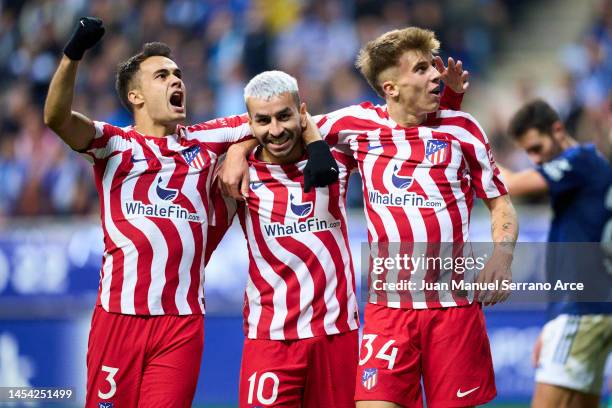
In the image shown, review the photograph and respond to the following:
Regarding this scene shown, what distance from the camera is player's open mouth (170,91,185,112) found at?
550 centimetres

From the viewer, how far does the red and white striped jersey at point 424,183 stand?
523 centimetres

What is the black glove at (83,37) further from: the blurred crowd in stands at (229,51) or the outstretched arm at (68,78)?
the blurred crowd in stands at (229,51)

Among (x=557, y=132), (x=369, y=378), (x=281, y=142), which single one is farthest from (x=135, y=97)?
(x=557, y=132)

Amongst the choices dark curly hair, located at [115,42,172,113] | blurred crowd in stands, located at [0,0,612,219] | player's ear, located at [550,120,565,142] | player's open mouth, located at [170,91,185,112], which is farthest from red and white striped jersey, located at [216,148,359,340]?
blurred crowd in stands, located at [0,0,612,219]

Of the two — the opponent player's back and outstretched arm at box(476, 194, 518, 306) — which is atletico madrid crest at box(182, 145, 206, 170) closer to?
outstretched arm at box(476, 194, 518, 306)

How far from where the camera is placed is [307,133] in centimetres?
535

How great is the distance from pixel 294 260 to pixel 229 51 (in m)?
7.53

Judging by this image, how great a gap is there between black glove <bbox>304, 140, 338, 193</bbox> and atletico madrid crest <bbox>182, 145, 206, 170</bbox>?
0.59 meters

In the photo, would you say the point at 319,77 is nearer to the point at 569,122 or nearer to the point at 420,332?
the point at 569,122

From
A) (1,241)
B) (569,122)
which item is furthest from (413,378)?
(569,122)

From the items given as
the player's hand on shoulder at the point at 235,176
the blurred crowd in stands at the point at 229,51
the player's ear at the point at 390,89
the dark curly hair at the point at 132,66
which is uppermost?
the blurred crowd in stands at the point at 229,51

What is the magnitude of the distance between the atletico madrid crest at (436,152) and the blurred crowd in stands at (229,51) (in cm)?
632

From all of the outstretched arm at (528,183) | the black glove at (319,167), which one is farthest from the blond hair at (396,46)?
the outstretched arm at (528,183)

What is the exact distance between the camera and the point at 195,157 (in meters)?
5.51
